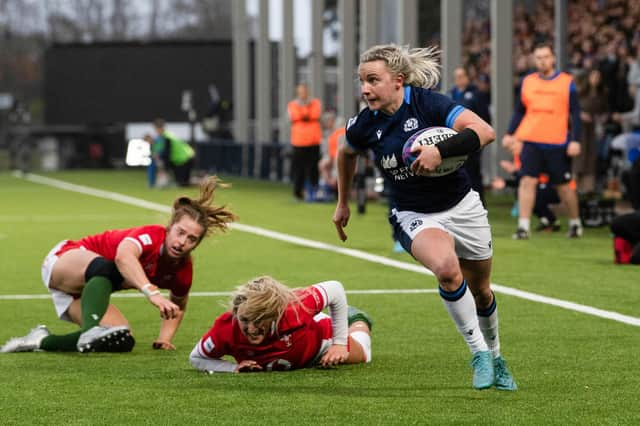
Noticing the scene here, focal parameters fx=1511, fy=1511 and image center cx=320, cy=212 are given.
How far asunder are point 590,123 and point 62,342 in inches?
636

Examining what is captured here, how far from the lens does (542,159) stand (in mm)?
16828

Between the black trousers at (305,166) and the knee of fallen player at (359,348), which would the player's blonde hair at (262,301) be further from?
the black trousers at (305,166)

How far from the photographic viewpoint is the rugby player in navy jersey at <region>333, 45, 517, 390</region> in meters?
7.35

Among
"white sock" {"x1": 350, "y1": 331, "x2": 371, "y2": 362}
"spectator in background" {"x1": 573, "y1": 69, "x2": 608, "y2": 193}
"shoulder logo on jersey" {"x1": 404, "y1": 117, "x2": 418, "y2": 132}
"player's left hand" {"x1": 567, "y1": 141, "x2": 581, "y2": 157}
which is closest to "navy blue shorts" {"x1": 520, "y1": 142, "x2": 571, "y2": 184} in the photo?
"player's left hand" {"x1": 567, "y1": 141, "x2": 581, "y2": 157}

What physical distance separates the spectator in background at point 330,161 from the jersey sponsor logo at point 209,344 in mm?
18034

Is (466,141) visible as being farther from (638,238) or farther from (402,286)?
(638,238)

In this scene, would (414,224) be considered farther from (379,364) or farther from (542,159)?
(542,159)

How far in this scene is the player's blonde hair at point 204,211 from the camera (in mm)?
8586

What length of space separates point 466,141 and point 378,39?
23.3 m

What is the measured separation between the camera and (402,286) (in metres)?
12.5

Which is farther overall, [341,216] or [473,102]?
[473,102]

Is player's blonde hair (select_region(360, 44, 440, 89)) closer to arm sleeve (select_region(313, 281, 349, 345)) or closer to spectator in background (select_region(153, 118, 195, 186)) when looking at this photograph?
arm sleeve (select_region(313, 281, 349, 345))

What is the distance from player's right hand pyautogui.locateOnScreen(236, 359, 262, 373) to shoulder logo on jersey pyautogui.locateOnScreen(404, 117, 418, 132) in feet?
5.18

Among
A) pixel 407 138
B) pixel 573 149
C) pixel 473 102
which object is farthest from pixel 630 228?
pixel 407 138
